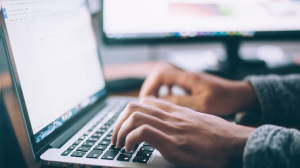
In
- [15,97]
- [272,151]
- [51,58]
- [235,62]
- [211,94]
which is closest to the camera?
[272,151]

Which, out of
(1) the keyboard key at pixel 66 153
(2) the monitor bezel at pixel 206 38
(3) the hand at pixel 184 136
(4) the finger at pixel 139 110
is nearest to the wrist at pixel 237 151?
(3) the hand at pixel 184 136

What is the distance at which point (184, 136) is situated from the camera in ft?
1.03

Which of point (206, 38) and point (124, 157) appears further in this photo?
point (206, 38)

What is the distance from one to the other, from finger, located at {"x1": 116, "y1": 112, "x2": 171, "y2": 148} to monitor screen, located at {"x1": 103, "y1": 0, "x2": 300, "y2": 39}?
18.7 inches

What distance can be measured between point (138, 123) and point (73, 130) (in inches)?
6.1

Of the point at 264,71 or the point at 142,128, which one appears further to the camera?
the point at 264,71

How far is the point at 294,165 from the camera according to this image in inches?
11.4

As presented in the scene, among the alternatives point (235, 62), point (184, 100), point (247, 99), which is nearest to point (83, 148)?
point (184, 100)

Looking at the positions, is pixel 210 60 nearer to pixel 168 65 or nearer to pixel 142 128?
pixel 168 65

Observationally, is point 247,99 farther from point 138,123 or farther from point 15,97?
point 15,97

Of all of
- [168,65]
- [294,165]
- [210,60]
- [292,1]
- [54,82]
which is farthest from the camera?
[210,60]

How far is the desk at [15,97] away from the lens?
411 mm

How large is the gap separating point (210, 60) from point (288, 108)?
0.46 meters

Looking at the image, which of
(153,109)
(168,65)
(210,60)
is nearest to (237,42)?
(210,60)
